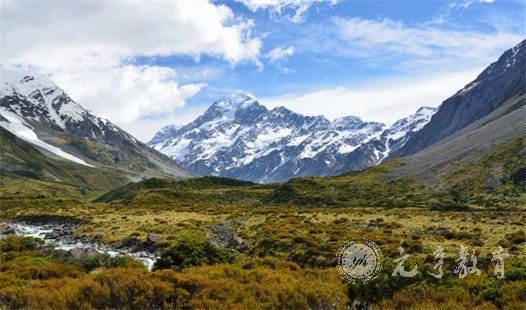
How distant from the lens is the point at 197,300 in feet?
61.8

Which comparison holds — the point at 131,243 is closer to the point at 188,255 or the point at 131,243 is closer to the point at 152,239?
the point at 152,239

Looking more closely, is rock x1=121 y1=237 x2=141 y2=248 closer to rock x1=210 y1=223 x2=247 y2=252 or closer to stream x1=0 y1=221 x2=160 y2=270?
stream x1=0 y1=221 x2=160 y2=270

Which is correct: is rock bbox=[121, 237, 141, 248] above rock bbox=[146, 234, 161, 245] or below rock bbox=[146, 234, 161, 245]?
below

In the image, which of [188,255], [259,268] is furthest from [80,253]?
[259,268]

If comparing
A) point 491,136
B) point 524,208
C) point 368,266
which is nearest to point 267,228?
point 368,266

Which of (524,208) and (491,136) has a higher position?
(491,136)

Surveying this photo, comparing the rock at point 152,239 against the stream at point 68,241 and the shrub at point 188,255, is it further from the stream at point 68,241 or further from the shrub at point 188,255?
the shrub at point 188,255

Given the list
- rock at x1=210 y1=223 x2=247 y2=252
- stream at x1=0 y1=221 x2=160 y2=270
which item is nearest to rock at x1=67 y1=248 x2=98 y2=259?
stream at x1=0 y1=221 x2=160 y2=270

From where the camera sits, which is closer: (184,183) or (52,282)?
(52,282)

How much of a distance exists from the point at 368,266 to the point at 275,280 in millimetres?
4120

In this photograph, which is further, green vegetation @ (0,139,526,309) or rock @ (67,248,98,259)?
rock @ (67,248,98,259)

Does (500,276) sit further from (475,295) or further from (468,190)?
(468,190)

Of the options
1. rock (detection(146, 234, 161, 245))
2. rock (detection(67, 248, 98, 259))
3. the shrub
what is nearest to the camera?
the shrub

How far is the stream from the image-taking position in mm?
43000
